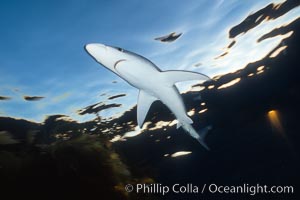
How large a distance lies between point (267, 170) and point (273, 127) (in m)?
15.2

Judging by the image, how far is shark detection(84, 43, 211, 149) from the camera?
16.3 feet

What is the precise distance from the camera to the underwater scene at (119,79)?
7457 millimetres

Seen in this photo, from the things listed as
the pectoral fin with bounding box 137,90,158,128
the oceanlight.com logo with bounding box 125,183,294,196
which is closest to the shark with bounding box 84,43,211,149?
the pectoral fin with bounding box 137,90,158,128

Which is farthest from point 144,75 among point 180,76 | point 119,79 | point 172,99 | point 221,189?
point 221,189

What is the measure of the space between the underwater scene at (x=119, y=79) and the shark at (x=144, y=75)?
0.10 feet

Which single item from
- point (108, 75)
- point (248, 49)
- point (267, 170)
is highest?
point (248, 49)

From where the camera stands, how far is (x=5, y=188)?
7418 millimetres

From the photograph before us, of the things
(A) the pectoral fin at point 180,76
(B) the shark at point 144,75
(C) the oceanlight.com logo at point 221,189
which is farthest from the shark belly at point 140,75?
(C) the oceanlight.com logo at point 221,189

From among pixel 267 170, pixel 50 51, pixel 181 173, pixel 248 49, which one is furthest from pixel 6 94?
pixel 267 170

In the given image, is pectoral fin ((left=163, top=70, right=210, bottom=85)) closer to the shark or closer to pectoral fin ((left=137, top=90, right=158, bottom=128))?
the shark

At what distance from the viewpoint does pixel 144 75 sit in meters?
6.00

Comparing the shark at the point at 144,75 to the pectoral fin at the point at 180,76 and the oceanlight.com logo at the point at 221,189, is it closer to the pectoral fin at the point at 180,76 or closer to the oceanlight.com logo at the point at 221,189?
the pectoral fin at the point at 180,76

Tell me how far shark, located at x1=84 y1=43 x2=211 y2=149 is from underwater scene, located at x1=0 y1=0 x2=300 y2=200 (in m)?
0.03

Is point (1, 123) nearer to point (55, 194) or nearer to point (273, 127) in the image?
point (55, 194)
